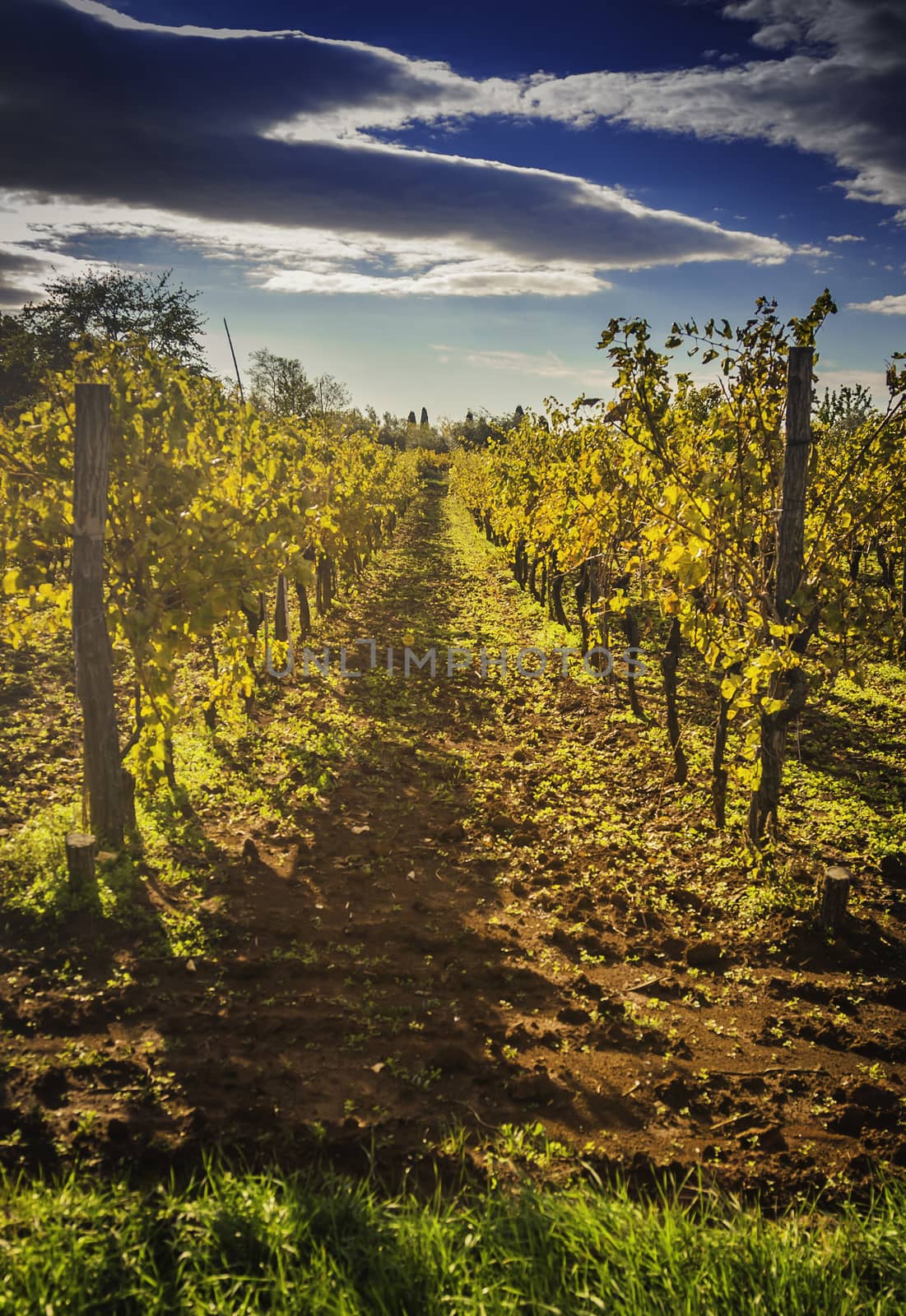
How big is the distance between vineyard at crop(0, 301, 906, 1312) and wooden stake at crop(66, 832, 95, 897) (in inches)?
1.0

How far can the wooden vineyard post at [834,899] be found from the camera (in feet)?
16.2

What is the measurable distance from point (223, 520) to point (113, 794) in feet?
8.10

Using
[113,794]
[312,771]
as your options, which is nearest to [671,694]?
[312,771]

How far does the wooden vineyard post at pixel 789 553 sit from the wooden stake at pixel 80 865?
17.1ft

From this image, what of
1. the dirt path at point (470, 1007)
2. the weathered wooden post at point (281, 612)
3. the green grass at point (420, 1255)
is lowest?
the dirt path at point (470, 1007)

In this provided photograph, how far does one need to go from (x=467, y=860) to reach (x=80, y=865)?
3.01 m

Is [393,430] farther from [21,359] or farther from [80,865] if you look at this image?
[80,865]

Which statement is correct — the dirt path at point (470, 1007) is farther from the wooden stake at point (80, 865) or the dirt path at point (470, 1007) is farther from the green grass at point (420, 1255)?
the wooden stake at point (80, 865)

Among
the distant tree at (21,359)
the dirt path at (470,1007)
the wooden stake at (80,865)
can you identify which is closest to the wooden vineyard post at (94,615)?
the wooden stake at (80,865)

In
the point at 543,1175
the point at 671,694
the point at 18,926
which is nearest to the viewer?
the point at 543,1175

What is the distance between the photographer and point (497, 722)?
9.73 metres

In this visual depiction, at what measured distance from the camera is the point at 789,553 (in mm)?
5691

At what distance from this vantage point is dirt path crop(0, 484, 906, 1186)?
11.2ft

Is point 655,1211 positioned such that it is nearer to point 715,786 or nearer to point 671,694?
point 715,786
